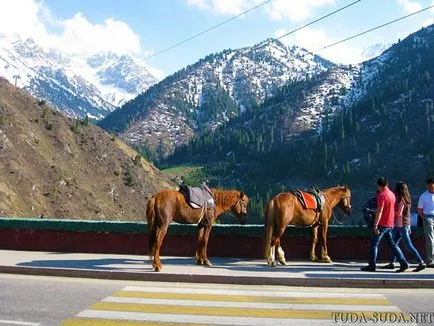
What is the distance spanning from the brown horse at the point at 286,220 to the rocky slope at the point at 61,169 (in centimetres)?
9042

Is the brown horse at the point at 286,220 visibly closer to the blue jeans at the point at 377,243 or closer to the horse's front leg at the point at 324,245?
the horse's front leg at the point at 324,245

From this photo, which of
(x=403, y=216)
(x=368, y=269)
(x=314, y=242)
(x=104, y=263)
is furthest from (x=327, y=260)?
(x=104, y=263)

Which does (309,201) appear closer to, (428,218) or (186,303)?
(428,218)

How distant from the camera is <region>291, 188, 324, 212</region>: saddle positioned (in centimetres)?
1405

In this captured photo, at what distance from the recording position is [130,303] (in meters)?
9.98

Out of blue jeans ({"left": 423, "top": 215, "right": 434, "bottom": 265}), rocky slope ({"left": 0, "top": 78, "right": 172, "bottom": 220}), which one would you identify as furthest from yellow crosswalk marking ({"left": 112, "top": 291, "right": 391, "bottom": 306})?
rocky slope ({"left": 0, "top": 78, "right": 172, "bottom": 220})

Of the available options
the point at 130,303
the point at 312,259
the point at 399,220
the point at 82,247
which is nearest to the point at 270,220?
the point at 312,259

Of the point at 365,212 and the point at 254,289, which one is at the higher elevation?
the point at 365,212

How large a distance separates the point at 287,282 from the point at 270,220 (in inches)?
87.3

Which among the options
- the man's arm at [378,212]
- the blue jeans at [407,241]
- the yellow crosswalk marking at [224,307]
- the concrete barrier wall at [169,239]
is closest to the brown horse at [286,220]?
the concrete barrier wall at [169,239]

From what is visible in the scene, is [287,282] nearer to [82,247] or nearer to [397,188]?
[397,188]

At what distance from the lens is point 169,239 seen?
1557cm

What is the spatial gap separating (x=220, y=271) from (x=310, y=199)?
10.9ft

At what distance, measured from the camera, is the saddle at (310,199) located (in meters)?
14.0
